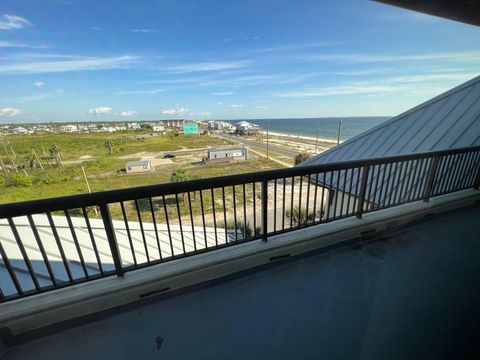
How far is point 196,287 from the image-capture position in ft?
5.49

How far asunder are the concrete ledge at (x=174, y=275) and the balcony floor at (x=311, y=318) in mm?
99

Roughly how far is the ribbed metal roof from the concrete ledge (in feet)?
4.45

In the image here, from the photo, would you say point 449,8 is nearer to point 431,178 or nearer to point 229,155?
point 431,178

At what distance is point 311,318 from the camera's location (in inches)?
54.9

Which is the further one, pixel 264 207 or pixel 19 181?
pixel 19 181

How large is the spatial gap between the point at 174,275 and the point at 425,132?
599cm

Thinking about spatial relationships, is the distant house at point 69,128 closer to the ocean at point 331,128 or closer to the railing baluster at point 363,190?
the ocean at point 331,128

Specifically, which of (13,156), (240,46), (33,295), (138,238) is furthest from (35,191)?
(33,295)

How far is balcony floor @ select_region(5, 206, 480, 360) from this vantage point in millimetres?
1194

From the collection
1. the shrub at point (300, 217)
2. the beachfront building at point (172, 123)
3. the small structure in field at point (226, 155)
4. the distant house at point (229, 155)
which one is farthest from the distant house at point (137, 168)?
the beachfront building at point (172, 123)

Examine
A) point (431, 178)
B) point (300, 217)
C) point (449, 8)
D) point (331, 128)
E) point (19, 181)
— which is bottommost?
point (19, 181)

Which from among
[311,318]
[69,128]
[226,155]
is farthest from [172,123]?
[311,318]

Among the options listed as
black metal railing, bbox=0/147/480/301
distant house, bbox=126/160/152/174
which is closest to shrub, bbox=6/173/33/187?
distant house, bbox=126/160/152/174

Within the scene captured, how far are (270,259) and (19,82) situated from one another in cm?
1242
